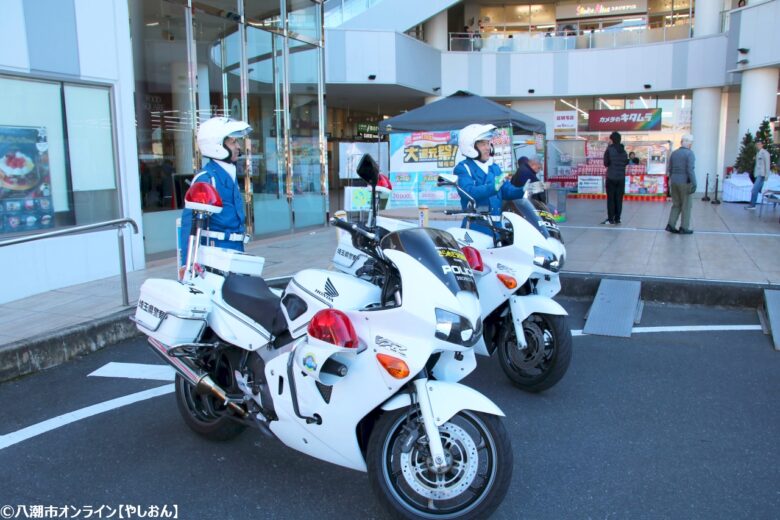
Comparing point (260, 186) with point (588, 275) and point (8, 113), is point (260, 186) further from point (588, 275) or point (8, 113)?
point (588, 275)

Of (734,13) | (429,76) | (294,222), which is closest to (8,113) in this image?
(294,222)

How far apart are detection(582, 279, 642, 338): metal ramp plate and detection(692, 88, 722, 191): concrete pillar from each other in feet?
61.0

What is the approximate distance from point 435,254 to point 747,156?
20.1 metres

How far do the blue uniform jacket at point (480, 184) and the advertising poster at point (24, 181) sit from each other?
17.4ft

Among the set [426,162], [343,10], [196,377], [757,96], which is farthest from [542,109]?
[196,377]

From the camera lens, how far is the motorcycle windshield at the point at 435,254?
2.89m

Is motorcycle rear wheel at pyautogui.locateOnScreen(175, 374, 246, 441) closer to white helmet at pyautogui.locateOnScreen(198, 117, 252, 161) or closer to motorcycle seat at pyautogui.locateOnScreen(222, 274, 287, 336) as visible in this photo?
motorcycle seat at pyautogui.locateOnScreen(222, 274, 287, 336)

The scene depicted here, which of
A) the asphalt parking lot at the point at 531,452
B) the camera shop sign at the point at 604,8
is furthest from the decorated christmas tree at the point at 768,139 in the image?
the asphalt parking lot at the point at 531,452

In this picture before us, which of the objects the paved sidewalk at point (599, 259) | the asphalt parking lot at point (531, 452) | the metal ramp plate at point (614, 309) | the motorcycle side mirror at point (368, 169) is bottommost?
the asphalt parking lot at point (531, 452)

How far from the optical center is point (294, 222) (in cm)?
1323

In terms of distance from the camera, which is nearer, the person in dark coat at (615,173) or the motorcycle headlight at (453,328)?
the motorcycle headlight at (453,328)

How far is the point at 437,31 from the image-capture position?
25.8m

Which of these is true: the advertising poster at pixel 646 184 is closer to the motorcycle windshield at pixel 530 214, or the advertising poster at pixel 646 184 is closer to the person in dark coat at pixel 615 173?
A: the person in dark coat at pixel 615 173

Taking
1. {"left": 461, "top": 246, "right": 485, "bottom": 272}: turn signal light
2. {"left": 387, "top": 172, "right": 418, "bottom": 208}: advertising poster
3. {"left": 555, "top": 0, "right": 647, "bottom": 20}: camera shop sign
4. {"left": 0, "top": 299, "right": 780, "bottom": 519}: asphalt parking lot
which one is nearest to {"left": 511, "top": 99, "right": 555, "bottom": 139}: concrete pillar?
{"left": 555, "top": 0, "right": 647, "bottom": 20}: camera shop sign
